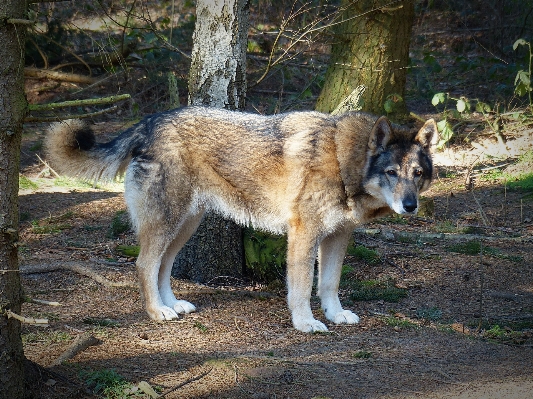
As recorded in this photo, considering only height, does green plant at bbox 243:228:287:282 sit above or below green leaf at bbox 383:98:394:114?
below

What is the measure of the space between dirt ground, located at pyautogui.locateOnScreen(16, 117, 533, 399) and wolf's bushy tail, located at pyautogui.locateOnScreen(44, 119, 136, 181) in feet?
3.03

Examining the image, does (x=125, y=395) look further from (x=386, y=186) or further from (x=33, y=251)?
(x=33, y=251)

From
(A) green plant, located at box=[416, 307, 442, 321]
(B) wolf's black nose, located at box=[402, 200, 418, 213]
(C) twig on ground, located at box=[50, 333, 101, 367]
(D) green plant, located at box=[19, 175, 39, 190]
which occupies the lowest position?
(A) green plant, located at box=[416, 307, 442, 321]

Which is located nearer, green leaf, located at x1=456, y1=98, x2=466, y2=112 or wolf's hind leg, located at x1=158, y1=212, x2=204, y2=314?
wolf's hind leg, located at x1=158, y1=212, x2=204, y2=314

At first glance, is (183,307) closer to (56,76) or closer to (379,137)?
(379,137)

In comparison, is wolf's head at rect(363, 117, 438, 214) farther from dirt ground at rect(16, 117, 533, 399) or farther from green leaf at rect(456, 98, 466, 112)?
green leaf at rect(456, 98, 466, 112)

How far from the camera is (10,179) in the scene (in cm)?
397

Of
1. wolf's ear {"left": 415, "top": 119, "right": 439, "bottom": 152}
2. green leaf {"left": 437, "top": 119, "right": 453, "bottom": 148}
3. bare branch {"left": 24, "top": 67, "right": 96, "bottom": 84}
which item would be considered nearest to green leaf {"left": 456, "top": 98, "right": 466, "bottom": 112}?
green leaf {"left": 437, "top": 119, "right": 453, "bottom": 148}

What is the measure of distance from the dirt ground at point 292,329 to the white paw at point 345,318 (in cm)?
12

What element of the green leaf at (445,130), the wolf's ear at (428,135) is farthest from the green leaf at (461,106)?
the wolf's ear at (428,135)

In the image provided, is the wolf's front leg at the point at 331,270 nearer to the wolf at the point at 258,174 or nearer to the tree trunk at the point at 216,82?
the wolf at the point at 258,174

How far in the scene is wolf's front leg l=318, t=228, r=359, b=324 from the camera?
22.4ft

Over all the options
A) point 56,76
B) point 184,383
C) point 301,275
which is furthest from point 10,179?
point 56,76

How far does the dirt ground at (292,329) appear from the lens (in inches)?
189
